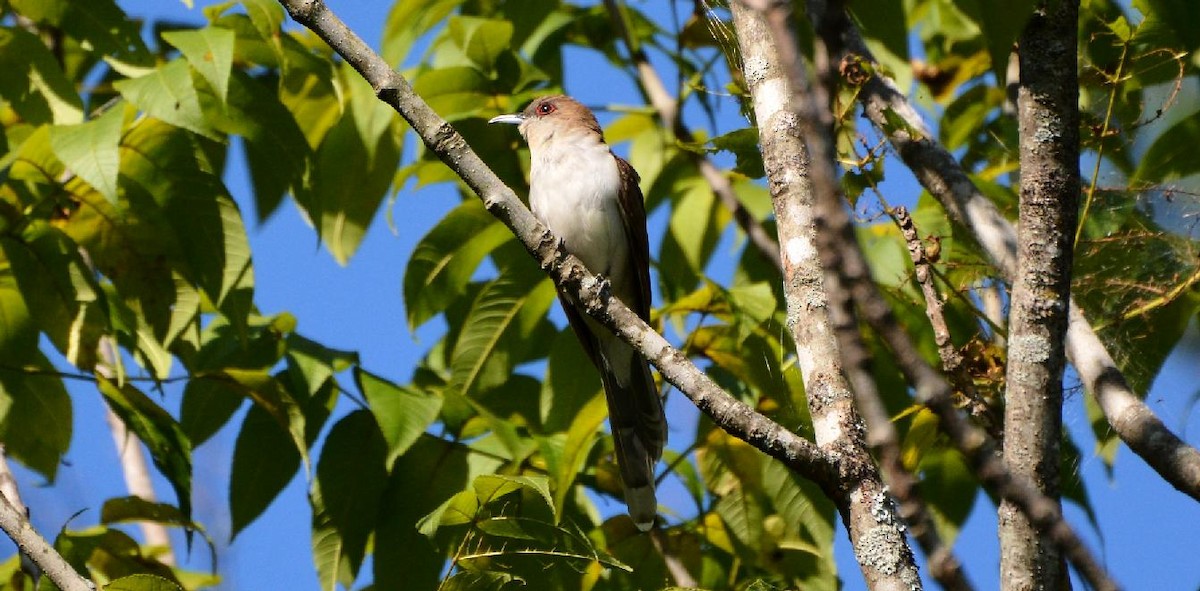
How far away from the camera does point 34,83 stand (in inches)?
182

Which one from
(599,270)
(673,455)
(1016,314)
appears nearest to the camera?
(1016,314)

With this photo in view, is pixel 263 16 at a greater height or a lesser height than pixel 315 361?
greater

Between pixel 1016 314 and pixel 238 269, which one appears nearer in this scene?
pixel 1016 314

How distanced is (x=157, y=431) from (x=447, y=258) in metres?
1.36

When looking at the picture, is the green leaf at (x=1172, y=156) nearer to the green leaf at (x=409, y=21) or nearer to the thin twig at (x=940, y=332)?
the thin twig at (x=940, y=332)

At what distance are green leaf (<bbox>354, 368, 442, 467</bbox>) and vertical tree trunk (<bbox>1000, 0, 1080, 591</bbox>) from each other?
1.91 metres

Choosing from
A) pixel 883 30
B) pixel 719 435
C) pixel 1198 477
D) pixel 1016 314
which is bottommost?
pixel 1198 477

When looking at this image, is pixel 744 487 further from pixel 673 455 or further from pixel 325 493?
pixel 325 493

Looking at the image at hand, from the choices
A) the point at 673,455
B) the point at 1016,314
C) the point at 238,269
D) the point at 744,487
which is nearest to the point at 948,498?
the point at 744,487

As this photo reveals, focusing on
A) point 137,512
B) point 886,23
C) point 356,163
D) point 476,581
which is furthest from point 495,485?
point 356,163

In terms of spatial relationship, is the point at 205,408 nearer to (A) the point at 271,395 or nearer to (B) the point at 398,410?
(A) the point at 271,395

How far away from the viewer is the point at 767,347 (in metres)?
4.41

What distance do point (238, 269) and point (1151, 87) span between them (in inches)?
123

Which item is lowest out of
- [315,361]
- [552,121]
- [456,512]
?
[456,512]
